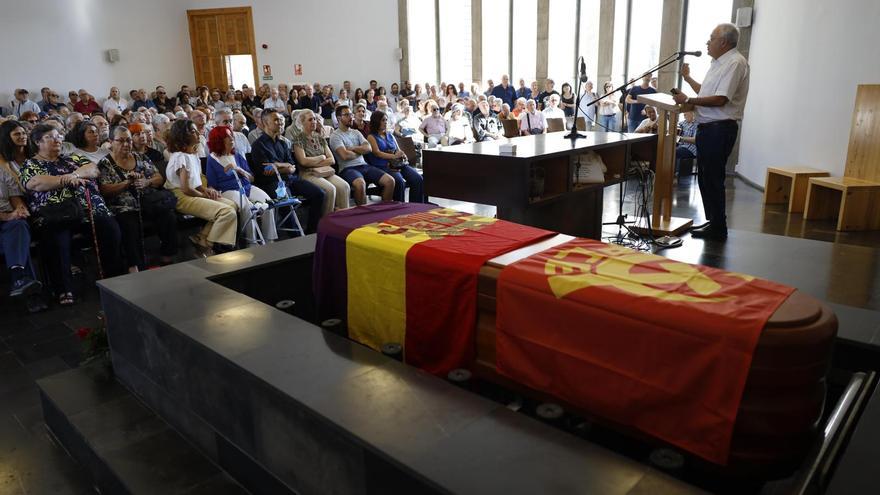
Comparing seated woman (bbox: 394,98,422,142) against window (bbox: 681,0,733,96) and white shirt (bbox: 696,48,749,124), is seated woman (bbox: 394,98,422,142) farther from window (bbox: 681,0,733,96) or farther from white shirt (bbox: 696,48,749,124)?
white shirt (bbox: 696,48,749,124)

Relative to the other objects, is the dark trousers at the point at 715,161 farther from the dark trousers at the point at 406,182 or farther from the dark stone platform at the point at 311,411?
the dark stone platform at the point at 311,411

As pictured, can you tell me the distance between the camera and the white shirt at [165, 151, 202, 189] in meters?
4.60

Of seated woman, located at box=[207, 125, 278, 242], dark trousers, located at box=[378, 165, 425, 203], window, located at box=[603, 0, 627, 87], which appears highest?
window, located at box=[603, 0, 627, 87]

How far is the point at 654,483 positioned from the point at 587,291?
0.50 m

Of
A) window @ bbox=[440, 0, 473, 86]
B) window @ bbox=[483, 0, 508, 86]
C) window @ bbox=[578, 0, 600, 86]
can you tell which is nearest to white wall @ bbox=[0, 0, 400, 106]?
window @ bbox=[440, 0, 473, 86]

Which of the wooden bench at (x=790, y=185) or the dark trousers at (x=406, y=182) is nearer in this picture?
the wooden bench at (x=790, y=185)

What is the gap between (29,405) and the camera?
8.85ft

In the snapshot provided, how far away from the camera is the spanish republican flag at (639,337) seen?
1.38 m

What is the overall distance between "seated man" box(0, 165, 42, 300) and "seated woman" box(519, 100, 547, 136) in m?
7.43

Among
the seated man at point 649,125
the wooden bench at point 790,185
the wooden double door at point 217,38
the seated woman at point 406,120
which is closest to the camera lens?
the wooden bench at point 790,185

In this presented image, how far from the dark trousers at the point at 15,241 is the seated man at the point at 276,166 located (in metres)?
1.81

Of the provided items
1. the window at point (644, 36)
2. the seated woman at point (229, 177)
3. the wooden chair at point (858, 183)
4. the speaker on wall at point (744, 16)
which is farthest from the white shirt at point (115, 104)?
the wooden chair at point (858, 183)

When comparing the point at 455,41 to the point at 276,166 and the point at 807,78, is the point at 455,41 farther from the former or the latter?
the point at 276,166

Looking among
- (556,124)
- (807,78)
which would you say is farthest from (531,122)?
(807,78)
